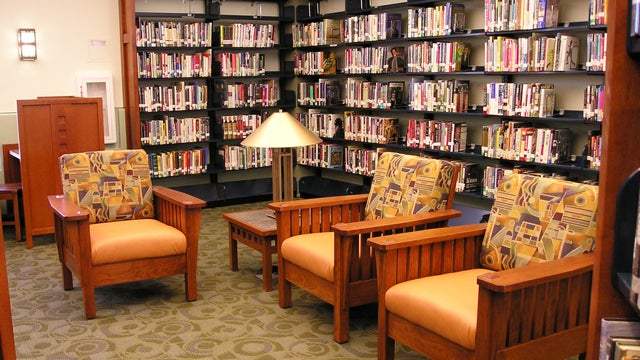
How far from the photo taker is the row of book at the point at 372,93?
6.29m

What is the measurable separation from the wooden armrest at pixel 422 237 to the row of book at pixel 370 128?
3285mm

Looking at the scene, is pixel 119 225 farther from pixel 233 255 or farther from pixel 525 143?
pixel 525 143

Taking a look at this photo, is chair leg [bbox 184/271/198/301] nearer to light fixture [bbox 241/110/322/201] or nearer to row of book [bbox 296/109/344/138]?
light fixture [bbox 241/110/322/201]

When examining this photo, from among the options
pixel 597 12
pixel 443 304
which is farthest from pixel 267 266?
pixel 597 12

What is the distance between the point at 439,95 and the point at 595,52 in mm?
1568

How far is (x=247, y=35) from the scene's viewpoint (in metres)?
7.33

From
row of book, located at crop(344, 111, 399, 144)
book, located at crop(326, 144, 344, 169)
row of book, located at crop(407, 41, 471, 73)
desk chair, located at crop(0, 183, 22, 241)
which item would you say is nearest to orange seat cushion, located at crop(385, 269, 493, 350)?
row of book, located at crop(407, 41, 471, 73)

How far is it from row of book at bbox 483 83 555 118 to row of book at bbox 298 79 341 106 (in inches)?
86.7

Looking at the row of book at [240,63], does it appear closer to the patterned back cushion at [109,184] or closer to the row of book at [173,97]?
the row of book at [173,97]

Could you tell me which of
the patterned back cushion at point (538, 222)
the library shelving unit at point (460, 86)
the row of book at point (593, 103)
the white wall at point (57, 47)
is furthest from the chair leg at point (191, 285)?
the white wall at point (57, 47)

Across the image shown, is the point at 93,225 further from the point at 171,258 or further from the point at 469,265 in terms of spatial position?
the point at 469,265

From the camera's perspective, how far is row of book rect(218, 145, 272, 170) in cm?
730

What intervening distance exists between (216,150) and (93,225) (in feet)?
10.9

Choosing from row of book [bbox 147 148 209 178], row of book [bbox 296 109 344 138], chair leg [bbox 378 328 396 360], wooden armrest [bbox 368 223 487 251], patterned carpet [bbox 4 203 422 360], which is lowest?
patterned carpet [bbox 4 203 422 360]
